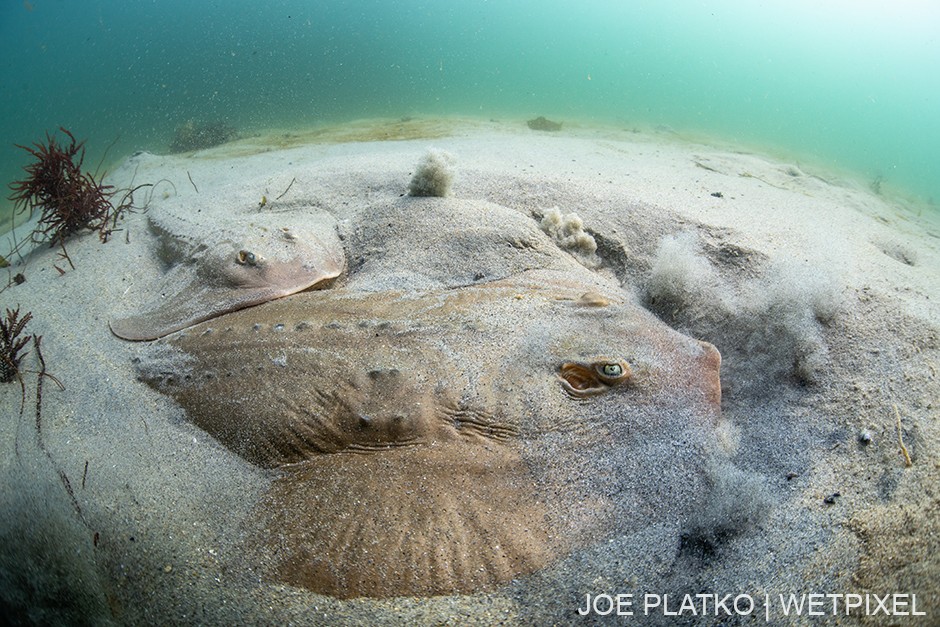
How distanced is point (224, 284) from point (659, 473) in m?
4.00

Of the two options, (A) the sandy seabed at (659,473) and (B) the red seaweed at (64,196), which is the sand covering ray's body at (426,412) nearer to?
(A) the sandy seabed at (659,473)

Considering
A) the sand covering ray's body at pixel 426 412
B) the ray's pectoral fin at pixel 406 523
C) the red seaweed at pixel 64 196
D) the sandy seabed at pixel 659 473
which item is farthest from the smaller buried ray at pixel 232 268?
the red seaweed at pixel 64 196

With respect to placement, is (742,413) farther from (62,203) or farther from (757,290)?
(62,203)

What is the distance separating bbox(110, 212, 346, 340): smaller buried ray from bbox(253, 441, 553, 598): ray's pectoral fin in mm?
2029

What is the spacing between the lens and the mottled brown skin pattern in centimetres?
237

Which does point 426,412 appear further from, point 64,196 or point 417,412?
point 64,196

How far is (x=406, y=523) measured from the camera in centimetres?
243

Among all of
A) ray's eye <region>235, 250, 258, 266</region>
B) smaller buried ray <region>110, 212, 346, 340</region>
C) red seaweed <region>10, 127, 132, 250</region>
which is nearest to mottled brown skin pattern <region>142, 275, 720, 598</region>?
smaller buried ray <region>110, 212, 346, 340</region>

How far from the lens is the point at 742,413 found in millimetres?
3273

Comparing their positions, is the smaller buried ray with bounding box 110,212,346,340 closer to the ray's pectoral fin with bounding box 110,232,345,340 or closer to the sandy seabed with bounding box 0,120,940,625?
the ray's pectoral fin with bounding box 110,232,345,340

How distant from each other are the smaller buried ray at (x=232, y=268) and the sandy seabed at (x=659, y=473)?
29cm

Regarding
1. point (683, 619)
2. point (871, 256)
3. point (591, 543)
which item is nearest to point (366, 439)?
point (591, 543)

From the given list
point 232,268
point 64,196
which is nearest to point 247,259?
point 232,268

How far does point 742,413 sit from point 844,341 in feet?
3.70
